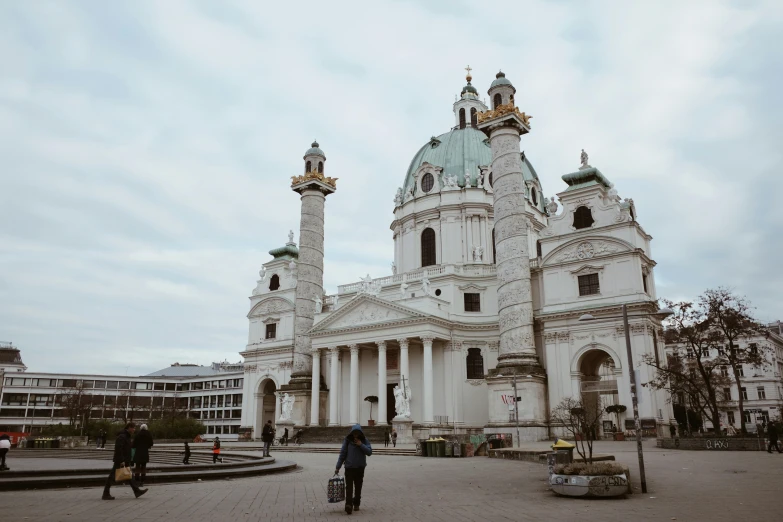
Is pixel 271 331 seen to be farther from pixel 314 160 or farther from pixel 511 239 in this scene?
pixel 511 239

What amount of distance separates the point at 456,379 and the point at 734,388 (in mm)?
48278

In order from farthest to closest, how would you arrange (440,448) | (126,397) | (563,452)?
1. (126,397)
2. (440,448)
3. (563,452)

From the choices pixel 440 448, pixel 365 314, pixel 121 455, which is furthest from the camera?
pixel 365 314

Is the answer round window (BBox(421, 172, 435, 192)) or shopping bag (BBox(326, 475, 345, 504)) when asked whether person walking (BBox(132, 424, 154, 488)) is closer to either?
shopping bag (BBox(326, 475, 345, 504))

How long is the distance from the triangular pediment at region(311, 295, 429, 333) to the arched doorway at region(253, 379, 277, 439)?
38.6 ft

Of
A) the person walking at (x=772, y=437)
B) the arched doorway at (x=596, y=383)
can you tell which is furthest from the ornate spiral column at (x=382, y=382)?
the person walking at (x=772, y=437)

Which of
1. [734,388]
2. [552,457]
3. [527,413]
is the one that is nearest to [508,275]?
[527,413]

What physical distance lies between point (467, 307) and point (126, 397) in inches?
2732

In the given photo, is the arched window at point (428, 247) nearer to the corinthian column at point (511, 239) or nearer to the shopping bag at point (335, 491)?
the corinthian column at point (511, 239)

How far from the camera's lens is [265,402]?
61875 millimetres

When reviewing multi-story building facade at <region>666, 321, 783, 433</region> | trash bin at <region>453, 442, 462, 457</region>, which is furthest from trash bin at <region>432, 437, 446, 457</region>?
multi-story building facade at <region>666, 321, 783, 433</region>

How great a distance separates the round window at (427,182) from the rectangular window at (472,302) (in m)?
13.5

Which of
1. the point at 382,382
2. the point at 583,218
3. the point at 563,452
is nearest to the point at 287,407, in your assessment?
the point at 382,382

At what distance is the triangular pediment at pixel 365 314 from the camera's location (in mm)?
48531
